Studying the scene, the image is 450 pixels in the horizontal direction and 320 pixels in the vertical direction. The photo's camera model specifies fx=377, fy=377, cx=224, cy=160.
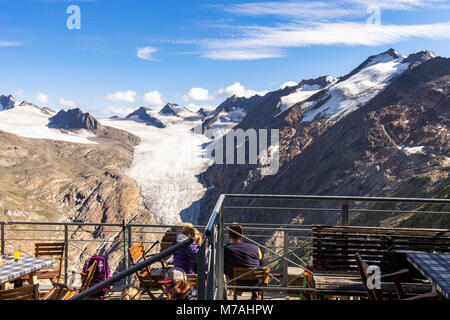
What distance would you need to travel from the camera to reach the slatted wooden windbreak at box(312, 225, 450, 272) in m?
4.51

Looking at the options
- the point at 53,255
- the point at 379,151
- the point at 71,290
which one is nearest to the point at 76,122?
the point at 379,151

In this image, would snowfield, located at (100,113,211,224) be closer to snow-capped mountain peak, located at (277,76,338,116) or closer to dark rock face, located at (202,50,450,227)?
dark rock face, located at (202,50,450,227)

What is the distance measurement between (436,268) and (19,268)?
535cm

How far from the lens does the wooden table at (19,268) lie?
5.12 m

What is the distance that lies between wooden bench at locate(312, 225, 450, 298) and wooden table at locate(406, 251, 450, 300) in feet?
1.76

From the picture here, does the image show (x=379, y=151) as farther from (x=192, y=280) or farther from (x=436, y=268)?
(x=436, y=268)

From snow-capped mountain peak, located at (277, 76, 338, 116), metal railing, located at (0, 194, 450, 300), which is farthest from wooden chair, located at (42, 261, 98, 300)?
snow-capped mountain peak, located at (277, 76, 338, 116)

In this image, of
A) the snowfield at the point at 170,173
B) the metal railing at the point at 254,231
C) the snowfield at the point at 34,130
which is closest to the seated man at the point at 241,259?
the metal railing at the point at 254,231

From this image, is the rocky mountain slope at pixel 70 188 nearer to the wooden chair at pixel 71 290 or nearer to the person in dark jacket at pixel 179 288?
the wooden chair at pixel 71 290

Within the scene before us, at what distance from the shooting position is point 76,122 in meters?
174

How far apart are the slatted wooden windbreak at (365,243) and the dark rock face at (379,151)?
18225mm

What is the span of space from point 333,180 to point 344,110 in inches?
830

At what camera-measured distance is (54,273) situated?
6.99 metres

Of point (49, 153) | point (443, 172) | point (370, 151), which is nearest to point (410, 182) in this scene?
point (443, 172)
